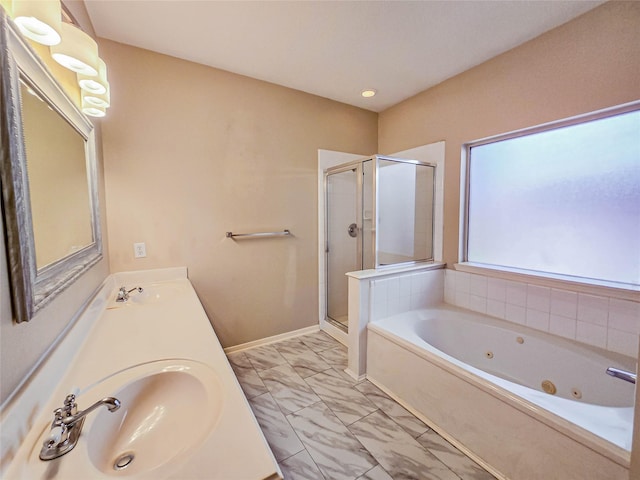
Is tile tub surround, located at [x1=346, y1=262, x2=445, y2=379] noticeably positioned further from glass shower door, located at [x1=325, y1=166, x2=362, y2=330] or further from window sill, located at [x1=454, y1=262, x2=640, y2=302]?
glass shower door, located at [x1=325, y1=166, x2=362, y2=330]

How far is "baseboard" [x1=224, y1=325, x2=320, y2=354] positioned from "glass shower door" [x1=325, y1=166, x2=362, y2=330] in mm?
242

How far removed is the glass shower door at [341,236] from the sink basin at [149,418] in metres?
1.96

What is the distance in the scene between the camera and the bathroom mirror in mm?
642

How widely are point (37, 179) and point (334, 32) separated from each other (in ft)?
5.86

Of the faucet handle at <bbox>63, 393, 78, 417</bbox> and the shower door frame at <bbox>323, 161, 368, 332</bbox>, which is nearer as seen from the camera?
the faucet handle at <bbox>63, 393, 78, 417</bbox>

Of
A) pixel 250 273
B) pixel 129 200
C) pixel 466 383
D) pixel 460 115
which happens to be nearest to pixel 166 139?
pixel 129 200

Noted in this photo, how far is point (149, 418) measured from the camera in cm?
86

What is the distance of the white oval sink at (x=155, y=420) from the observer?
70 cm

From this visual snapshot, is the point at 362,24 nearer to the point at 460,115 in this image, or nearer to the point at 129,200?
the point at 460,115

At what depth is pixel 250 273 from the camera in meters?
2.46

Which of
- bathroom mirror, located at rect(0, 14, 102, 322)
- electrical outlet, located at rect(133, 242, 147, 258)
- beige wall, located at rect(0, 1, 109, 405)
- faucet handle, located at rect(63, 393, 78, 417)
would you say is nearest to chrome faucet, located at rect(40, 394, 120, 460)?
faucet handle, located at rect(63, 393, 78, 417)

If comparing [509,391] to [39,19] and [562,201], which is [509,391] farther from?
[39,19]

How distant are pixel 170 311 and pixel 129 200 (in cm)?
102

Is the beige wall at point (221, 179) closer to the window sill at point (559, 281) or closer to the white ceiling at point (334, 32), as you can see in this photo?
the white ceiling at point (334, 32)
